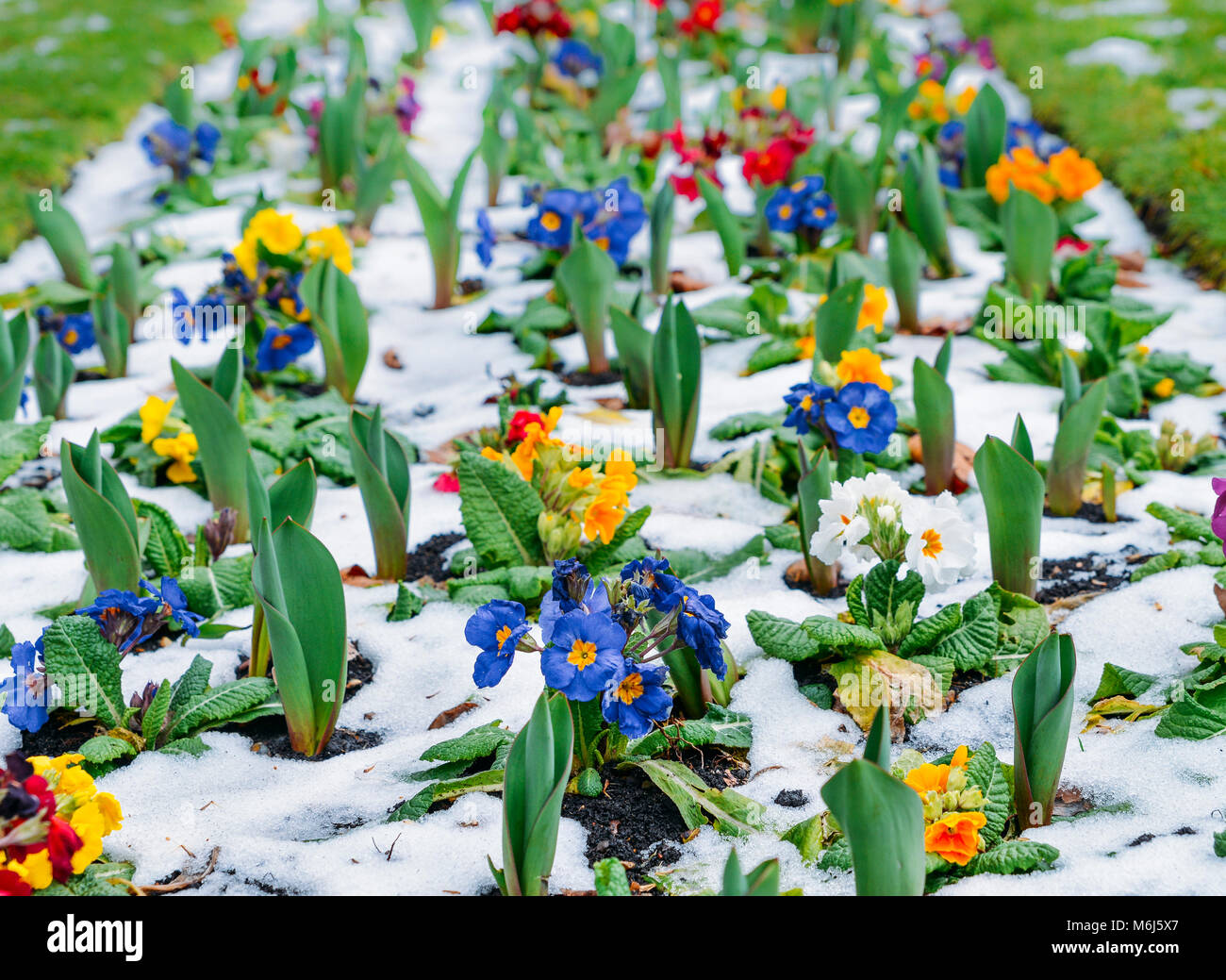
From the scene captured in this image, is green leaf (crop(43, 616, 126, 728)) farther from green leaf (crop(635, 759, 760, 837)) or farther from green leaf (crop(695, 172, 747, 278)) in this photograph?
green leaf (crop(695, 172, 747, 278))

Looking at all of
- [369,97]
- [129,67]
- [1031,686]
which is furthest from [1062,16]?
[1031,686]

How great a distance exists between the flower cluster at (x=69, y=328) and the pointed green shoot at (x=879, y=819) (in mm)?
2661

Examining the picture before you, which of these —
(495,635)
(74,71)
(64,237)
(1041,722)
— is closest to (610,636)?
(495,635)

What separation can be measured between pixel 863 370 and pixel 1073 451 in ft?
1.54

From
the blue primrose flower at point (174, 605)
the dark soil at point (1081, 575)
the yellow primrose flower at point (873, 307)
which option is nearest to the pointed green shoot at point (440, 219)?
the yellow primrose flower at point (873, 307)

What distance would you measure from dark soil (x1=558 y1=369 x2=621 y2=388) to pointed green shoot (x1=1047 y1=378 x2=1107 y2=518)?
3.92 ft

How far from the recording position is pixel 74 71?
5.66 meters

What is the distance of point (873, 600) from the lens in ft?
6.20

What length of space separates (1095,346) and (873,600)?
4.20 ft

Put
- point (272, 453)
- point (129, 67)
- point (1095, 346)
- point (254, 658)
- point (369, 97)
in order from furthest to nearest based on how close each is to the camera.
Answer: point (129, 67) < point (369, 97) < point (1095, 346) < point (272, 453) < point (254, 658)

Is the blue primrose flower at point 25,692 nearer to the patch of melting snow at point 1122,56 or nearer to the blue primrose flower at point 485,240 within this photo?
the blue primrose flower at point 485,240

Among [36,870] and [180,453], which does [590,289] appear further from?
[36,870]

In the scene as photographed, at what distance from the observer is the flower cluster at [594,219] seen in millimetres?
3215
